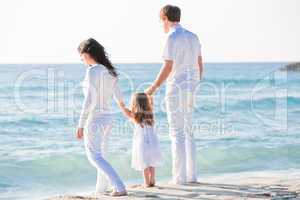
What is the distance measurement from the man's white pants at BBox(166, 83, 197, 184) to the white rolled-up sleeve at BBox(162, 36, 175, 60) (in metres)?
0.31

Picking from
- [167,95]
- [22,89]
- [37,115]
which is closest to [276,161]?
[167,95]

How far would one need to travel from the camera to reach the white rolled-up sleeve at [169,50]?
283 inches

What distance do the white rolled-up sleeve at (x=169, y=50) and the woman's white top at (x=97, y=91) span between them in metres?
0.67

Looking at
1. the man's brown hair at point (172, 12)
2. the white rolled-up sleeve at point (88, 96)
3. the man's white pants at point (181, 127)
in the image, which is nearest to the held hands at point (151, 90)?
the man's white pants at point (181, 127)

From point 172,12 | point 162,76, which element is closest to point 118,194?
point 162,76

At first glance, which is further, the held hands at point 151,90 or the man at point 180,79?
the man at point 180,79

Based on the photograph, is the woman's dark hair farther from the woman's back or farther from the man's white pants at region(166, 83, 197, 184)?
the man's white pants at region(166, 83, 197, 184)

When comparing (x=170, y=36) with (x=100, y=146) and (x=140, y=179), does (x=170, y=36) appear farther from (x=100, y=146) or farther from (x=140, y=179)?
(x=140, y=179)

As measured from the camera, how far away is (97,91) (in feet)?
22.0

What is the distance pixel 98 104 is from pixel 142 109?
759 mm

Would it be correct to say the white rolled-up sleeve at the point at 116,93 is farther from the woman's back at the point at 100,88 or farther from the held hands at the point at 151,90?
the held hands at the point at 151,90

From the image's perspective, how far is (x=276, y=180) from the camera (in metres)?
7.99

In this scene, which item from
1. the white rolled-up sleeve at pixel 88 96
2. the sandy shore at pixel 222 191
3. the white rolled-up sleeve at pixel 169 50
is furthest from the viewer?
the white rolled-up sleeve at pixel 169 50

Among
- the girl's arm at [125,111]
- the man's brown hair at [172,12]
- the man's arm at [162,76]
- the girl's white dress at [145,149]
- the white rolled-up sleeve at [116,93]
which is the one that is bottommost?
the girl's white dress at [145,149]
